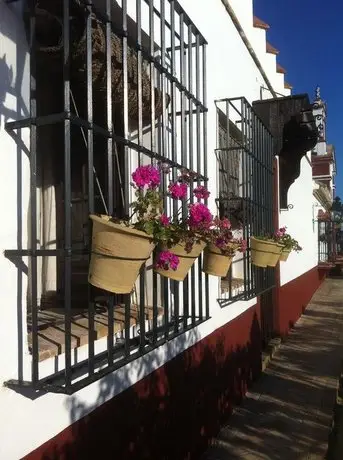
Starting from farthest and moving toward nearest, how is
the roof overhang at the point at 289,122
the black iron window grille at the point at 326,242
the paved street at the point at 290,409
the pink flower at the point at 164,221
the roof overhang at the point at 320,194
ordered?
the black iron window grille at the point at 326,242, the roof overhang at the point at 320,194, the roof overhang at the point at 289,122, the paved street at the point at 290,409, the pink flower at the point at 164,221

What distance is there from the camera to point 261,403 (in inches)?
200

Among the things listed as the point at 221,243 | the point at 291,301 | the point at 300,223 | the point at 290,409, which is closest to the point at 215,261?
the point at 221,243

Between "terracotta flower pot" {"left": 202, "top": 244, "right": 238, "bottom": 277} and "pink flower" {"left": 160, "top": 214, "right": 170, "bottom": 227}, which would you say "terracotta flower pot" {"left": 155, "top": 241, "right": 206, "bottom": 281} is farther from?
"terracotta flower pot" {"left": 202, "top": 244, "right": 238, "bottom": 277}

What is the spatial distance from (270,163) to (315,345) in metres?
3.25

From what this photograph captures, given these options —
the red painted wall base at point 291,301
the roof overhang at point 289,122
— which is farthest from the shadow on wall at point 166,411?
the roof overhang at point 289,122

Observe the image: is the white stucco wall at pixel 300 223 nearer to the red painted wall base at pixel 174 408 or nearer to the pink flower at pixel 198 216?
the red painted wall base at pixel 174 408

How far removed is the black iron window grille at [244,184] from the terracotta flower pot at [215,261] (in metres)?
1.11

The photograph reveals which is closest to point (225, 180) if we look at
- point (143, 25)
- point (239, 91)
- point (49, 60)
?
point (239, 91)

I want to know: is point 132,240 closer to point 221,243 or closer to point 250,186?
point 221,243

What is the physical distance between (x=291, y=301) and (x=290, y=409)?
4.21 meters

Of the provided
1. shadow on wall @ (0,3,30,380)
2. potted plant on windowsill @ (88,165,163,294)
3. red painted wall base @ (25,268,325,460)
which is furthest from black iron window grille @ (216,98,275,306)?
shadow on wall @ (0,3,30,380)

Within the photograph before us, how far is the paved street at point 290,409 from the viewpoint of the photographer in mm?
3988

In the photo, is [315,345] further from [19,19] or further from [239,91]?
[19,19]

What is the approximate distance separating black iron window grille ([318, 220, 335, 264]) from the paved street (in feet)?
29.3
